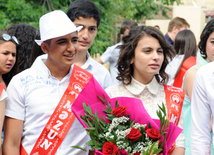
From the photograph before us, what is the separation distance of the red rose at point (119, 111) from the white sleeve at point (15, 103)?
0.68 m

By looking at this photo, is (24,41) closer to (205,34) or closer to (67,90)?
(67,90)

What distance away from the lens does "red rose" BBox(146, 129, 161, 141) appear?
188cm

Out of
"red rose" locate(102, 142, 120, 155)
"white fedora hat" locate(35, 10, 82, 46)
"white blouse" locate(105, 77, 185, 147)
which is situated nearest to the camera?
"red rose" locate(102, 142, 120, 155)

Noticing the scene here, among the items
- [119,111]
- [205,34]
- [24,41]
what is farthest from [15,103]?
[205,34]

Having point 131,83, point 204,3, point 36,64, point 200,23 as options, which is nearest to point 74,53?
point 36,64

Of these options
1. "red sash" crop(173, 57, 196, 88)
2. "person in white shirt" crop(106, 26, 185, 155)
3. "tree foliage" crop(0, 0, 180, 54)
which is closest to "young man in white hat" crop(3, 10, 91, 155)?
"person in white shirt" crop(106, 26, 185, 155)

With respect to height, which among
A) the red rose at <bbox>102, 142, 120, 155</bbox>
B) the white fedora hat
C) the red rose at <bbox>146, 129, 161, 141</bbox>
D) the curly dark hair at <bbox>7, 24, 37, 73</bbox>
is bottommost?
the red rose at <bbox>102, 142, 120, 155</bbox>

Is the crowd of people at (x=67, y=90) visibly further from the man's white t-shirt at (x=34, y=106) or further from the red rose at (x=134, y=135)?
the red rose at (x=134, y=135)

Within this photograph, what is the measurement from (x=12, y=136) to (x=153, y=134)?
39.0 inches

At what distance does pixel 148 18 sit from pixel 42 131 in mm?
12849

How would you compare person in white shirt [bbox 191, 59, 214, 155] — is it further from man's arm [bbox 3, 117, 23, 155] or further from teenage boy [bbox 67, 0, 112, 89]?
man's arm [bbox 3, 117, 23, 155]

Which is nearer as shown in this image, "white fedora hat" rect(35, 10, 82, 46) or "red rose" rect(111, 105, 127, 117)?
"red rose" rect(111, 105, 127, 117)

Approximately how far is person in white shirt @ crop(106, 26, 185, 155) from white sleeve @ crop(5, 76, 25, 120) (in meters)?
0.70

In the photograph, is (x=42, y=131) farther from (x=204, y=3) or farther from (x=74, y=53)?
(x=204, y=3)
